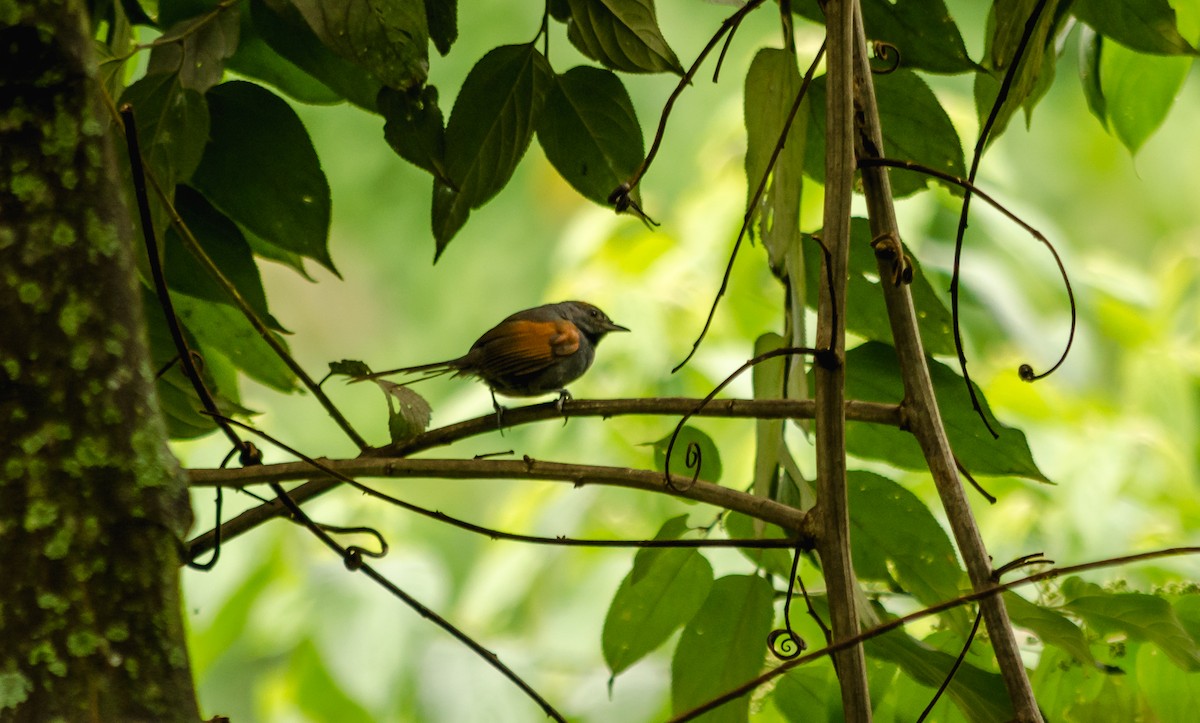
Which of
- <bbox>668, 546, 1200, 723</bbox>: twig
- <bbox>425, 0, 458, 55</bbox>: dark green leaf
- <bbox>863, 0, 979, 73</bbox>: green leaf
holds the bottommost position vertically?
<bbox>668, 546, 1200, 723</bbox>: twig

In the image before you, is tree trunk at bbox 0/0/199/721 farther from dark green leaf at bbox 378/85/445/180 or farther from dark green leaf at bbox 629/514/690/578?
dark green leaf at bbox 629/514/690/578

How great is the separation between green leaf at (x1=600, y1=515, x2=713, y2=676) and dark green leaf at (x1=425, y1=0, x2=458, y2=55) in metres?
0.57

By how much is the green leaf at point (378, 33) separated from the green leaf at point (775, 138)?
1.09ft

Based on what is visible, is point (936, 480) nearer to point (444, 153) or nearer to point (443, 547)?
point (444, 153)

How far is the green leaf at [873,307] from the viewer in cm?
118

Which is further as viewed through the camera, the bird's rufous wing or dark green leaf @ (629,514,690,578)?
the bird's rufous wing

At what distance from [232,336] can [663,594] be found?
1.90 ft

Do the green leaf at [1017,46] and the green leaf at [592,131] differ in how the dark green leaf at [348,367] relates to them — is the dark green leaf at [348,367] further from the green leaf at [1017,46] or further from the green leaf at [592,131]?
the green leaf at [1017,46]

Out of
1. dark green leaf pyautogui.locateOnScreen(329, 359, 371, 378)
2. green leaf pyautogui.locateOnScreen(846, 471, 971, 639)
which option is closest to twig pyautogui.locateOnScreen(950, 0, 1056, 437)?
green leaf pyautogui.locateOnScreen(846, 471, 971, 639)

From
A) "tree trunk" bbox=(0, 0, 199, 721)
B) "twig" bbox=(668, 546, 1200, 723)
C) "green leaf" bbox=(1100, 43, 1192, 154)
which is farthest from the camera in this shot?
"green leaf" bbox=(1100, 43, 1192, 154)

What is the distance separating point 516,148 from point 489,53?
0.11m

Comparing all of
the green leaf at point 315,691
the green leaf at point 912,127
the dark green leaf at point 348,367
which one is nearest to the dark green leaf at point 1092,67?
the green leaf at point 912,127

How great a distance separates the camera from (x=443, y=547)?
5789mm

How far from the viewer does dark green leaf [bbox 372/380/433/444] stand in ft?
3.70
